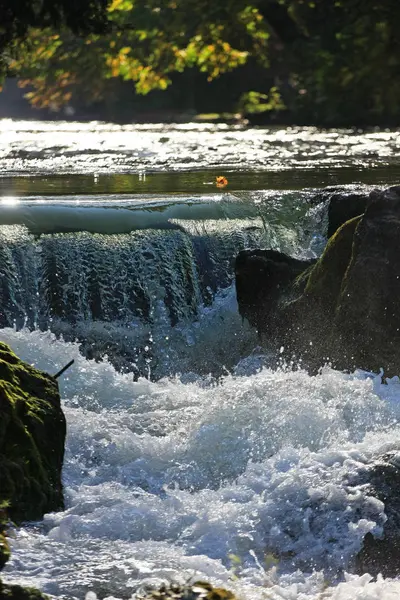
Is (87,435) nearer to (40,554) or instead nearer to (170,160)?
(40,554)

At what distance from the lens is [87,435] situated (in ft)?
26.0

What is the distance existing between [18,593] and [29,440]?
152cm

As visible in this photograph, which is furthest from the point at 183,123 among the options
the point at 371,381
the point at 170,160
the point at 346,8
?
the point at 371,381

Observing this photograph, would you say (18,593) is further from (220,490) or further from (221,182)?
(221,182)

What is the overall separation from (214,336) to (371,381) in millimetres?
2724

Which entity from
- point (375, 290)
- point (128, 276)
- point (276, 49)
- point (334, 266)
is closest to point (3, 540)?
point (375, 290)

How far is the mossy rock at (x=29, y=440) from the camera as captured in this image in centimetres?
625

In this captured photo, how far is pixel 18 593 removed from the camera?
16.5ft

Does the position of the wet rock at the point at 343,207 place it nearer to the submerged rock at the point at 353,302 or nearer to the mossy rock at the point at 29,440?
the submerged rock at the point at 353,302

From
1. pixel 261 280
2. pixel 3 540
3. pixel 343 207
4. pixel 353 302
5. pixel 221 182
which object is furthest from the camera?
pixel 221 182

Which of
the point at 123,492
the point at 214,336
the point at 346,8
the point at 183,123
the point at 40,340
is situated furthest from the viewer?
the point at 183,123

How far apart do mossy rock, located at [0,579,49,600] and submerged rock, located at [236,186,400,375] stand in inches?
199

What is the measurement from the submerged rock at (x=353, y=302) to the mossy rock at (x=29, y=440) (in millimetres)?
3529

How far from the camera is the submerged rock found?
9789mm
